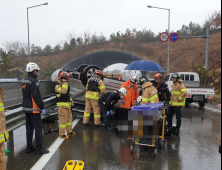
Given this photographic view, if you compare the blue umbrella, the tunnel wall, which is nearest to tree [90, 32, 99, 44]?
the tunnel wall

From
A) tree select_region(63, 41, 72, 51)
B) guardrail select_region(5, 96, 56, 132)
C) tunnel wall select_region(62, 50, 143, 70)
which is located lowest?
guardrail select_region(5, 96, 56, 132)

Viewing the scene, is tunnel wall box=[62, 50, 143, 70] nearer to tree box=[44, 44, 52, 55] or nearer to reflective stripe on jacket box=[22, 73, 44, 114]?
tree box=[44, 44, 52, 55]

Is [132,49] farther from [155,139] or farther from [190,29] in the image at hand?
[155,139]

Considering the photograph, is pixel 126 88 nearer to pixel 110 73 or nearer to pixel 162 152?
pixel 162 152

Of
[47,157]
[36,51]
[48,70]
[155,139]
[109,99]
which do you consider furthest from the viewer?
[36,51]

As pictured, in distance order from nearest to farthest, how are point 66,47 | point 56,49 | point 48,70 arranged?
point 48,70 → point 66,47 → point 56,49

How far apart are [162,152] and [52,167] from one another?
252 centimetres

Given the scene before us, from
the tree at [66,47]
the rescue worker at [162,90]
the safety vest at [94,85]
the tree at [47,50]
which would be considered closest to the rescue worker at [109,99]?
the safety vest at [94,85]

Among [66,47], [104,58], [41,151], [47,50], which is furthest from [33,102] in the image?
[47,50]

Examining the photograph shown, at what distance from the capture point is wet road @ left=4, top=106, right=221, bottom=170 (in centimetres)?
433

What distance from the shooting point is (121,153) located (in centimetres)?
502

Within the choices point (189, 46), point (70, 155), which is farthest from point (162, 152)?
point (189, 46)

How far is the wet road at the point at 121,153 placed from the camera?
4.33m

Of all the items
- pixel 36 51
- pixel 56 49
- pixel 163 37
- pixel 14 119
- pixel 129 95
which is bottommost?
pixel 14 119
